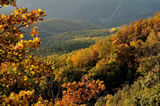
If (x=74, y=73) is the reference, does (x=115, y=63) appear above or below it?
below

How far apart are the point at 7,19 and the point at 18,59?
4.95 ft

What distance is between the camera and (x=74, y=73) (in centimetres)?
923

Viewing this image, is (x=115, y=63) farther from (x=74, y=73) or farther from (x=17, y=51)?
(x=17, y=51)

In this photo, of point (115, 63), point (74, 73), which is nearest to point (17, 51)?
point (74, 73)

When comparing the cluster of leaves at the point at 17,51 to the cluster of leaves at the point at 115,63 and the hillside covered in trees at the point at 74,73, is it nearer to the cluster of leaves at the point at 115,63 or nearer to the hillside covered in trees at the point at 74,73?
the hillside covered in trees at the point at 74,73

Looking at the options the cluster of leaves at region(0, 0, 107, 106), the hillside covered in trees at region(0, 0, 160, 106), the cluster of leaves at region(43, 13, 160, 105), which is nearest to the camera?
the cluster of leaves at region(0, 0, 107, 106)

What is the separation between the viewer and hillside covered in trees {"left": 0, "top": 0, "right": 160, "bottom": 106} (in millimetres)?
5154

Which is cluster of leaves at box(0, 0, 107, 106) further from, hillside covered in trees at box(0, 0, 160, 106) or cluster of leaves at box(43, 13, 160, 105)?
cluster of leaves at box(43, 13, 160, 105)

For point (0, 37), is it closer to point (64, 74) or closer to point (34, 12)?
point (34, 12)

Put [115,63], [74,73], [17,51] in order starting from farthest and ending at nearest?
1. [115,63]
2. [74,73]
3. [17,51]

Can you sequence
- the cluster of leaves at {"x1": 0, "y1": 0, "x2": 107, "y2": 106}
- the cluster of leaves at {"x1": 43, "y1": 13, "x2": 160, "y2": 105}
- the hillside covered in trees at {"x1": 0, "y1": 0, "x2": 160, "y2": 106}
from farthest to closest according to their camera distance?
1. the cluster of leaves at {"x1": 43, "y1": 13, "x2": 160, "y2": 105}
2. the hillside covered in trees at {"x1": 0, "y1": 0, "x2": 160, "y2": 106}
3. the cluster of leaves at {"x1": 0, "y1": 0, "x2": 107, "y2": 106}

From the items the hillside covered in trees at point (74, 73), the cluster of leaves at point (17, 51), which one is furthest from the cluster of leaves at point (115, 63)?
the cluster of leaves at point (17, 51)

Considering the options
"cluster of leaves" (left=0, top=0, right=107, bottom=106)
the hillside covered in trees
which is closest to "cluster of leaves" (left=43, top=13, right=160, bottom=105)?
the hillside covered in trees

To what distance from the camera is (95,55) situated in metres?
68.9
